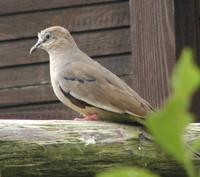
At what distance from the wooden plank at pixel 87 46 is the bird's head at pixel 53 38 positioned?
1.26 feet

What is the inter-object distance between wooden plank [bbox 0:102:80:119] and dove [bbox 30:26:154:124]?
70 centimetres

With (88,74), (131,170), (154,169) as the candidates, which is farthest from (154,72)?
(131,170)

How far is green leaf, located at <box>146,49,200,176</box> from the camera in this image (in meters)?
0.39

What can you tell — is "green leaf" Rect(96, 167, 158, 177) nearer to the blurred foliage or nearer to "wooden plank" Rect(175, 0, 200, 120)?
the blurred foliage

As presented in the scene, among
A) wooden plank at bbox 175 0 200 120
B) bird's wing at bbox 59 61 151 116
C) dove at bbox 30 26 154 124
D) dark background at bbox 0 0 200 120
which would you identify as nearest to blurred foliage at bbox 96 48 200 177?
dove at bbox 30 26 154 124

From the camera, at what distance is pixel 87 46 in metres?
5.26

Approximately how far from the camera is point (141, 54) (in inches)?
175

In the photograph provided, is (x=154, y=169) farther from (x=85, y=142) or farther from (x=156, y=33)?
(x=156, y=33)

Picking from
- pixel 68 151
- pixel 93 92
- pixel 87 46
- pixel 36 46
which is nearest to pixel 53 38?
pixel 36 46

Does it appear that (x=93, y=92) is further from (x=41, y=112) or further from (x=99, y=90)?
(x=41, y=112)

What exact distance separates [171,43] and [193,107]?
87 centimetres

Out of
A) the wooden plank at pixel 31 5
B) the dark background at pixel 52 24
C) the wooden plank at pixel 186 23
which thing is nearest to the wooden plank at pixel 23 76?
the dark background at pixel 52 24

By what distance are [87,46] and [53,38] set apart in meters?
0.41

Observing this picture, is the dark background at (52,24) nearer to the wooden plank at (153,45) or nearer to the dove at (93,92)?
the wooden plank at (153,45)
